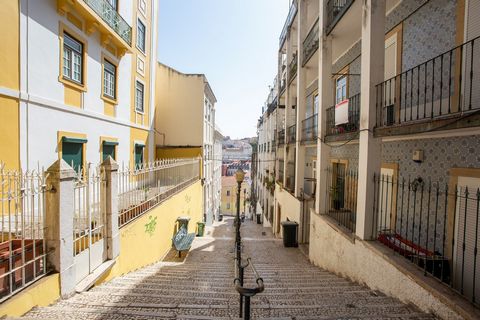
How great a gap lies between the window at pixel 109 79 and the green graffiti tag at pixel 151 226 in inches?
226

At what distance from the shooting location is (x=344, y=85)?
9.89 meters

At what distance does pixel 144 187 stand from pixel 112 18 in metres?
6.97

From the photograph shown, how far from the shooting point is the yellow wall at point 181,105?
1820 centimetres

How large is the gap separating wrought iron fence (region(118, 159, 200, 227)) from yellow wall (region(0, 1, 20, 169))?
2.65m

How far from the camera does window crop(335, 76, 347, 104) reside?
9750mm

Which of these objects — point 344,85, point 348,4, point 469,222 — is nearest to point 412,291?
point 469,222

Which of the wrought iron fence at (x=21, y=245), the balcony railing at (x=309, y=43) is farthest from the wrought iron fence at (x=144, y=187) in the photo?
the balcony railing at (x=309, y=43)

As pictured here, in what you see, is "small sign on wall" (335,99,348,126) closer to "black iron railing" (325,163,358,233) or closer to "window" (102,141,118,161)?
"black iron railing" (325,163,358,233)

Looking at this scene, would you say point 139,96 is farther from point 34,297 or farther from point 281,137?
point 34,297

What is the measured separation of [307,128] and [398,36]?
586 cm

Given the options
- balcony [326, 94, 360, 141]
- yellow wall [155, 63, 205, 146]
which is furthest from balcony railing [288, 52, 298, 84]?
yellow wall [155, 63, 205, 146]

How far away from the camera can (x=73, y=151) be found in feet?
28.6

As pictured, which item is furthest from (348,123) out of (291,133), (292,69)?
(292,69)

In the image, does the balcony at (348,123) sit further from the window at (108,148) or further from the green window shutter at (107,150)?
the green window shutter at (107,150)
